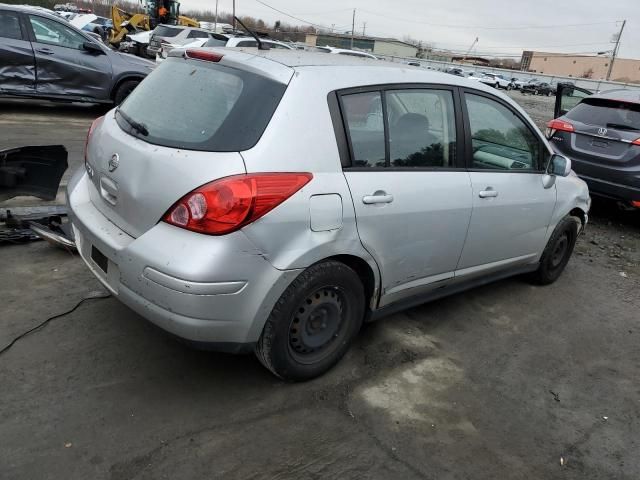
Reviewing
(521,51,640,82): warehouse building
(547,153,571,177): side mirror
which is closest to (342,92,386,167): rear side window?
(547,153,571,177): side mirror

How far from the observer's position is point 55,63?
905 cm

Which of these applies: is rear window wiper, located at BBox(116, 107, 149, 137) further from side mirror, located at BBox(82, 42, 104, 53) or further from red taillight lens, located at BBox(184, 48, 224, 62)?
side mirror, located at BBox(82, 42, 104, 53)

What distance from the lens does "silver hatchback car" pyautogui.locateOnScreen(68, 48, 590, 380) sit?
95.8 inches

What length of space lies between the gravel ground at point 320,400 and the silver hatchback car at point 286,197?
0.32 m

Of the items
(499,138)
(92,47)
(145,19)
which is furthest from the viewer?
(145,19)

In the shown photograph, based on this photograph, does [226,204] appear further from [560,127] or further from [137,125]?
[560,127]

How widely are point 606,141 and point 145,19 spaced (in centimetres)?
2810

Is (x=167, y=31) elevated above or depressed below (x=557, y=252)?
above

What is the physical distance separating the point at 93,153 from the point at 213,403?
158 cm

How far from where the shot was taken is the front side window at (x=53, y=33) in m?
8.82

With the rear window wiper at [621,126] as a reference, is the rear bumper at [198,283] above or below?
below

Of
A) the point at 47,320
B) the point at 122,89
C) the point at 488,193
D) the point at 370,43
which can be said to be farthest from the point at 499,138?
the point at 370,43

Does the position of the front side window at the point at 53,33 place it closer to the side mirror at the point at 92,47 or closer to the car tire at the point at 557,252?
the side mirror at the point at 92,47

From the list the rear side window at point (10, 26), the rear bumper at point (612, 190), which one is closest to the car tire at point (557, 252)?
the rear bumper at point (612, 190)
